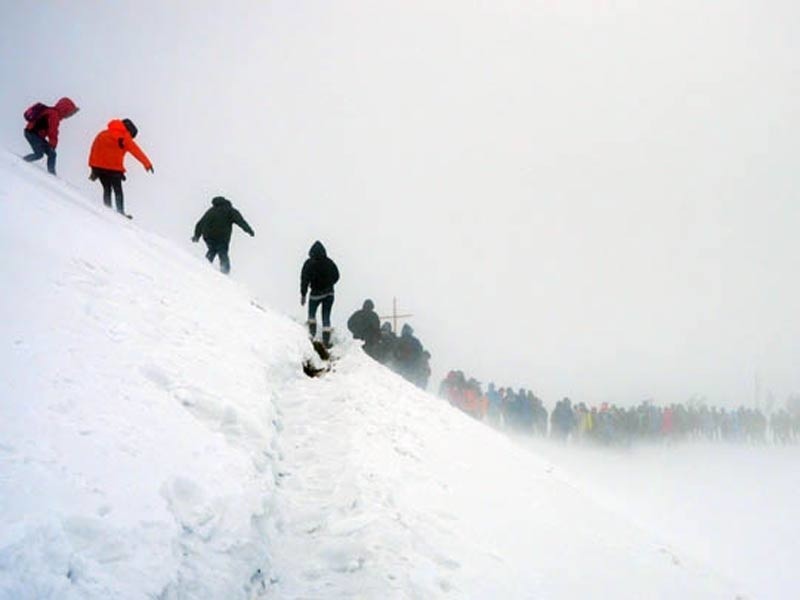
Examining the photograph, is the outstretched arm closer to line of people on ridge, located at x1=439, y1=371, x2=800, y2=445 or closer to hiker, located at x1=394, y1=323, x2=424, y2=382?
hiker, located at x1=394, y1=323, x2=424, y2=382

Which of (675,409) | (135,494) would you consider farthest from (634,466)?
(135,494)

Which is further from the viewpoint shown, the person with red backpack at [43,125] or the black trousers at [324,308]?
the black trousers at [324,308]

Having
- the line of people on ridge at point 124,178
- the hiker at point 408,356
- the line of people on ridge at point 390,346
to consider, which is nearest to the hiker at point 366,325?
the line of people on ridge at point 390,346

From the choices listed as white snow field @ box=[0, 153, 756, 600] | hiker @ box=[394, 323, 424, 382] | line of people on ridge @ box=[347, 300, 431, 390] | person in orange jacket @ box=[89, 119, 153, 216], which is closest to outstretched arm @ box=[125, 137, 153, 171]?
person in orange jacket @ box=[89, 119, 153, 216]

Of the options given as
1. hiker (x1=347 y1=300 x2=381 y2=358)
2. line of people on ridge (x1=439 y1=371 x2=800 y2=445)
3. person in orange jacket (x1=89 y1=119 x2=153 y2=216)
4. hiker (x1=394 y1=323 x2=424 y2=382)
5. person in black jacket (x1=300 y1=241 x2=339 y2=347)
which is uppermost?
person in orange jacket (x1=89 y1=119 x2=153 y2=216)

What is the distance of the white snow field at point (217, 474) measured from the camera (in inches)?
155

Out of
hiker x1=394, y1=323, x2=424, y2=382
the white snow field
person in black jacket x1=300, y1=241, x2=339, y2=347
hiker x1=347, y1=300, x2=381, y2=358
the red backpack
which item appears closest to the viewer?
the white snow field

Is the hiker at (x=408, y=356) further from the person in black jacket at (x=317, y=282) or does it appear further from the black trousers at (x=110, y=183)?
the black trousers at (x=110, y=183)

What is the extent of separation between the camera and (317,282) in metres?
15.2

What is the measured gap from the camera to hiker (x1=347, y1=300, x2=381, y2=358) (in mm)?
18625

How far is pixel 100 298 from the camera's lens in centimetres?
697

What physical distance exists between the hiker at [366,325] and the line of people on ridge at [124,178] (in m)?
3.30

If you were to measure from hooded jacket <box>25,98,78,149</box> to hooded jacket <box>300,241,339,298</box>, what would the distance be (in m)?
6.77

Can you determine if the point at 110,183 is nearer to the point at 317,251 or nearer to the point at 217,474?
the point at 317,251
